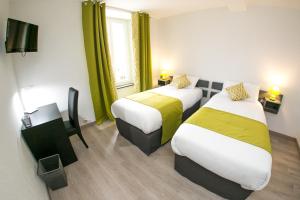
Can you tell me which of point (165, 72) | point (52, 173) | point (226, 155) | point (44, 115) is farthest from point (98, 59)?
point (226, 155)

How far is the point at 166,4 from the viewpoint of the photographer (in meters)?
2.94

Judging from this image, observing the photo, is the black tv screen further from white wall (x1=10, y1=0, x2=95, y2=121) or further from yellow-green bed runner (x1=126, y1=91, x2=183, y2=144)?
yellow-green bed runner (x1=126, y1=91, x2=183, y2=144)

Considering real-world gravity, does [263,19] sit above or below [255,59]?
above

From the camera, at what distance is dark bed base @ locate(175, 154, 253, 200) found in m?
1.58

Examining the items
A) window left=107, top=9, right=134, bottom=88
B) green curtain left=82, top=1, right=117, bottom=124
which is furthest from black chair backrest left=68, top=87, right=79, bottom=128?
window left=107, top=9, right=134, bottom=88

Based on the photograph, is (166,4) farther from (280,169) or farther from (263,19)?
(280,169)

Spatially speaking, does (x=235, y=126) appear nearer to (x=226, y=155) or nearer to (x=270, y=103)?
(x=226, y=155)

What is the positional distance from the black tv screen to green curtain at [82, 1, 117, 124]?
93 centimetres

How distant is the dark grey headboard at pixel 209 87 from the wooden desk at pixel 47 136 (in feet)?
10.2

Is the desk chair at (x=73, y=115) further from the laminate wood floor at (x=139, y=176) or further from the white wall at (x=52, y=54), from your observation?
the white wall at (x=52, y=54)

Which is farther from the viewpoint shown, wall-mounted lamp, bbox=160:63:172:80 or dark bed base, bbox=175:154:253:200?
wall-mounted lamp, bbox=160:63:172:80

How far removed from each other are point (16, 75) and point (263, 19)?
429cm

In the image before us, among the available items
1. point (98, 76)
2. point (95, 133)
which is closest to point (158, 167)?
point (95, 133)

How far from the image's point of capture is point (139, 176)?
80.3 inches
